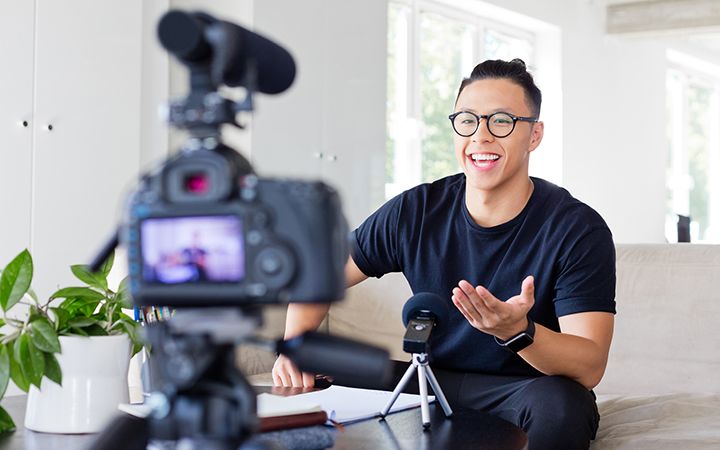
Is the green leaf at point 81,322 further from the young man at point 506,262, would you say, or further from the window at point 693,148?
the window at point 693,148

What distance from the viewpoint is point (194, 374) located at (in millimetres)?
742

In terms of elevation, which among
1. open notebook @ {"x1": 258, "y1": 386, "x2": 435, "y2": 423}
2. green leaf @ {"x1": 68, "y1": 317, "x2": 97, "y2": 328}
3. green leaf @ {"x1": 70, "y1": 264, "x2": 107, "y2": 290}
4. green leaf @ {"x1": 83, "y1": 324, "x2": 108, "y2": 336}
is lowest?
open notebook @ {"x1": 258, "y1": 386, "x2": 435, "y2": 423}

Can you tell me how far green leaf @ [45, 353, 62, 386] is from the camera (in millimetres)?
1445

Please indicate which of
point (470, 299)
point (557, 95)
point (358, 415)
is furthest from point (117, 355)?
point (557, 95)

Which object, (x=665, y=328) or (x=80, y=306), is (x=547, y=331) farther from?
(x=665, y=328)

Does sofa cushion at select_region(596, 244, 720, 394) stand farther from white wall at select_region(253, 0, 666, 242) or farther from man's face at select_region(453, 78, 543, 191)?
white wall at select_region(253, 0, 666, 242)

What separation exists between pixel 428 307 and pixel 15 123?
8.59ft

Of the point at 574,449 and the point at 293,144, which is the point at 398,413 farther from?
the point at 293,144

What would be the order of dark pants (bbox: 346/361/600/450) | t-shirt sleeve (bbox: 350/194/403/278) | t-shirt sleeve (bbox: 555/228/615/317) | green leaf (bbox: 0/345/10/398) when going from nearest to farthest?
green leaf (bbox: 0/345/10/398) → dark pants (bbox: 346/361/600/450) → t-shirt sleeve (bbox: 555/228/615/317) → t-shirt sleeve (bbox: 350/194/403/278)

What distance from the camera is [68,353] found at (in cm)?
149

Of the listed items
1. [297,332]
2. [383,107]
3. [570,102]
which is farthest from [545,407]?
[570,102]

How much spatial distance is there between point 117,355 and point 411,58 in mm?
5506

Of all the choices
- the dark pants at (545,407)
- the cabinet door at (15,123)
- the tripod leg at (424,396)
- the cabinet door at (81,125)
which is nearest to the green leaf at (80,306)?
the tripod leg at (424,396)

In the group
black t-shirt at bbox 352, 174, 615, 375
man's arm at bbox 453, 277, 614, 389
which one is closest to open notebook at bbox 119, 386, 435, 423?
man's arm at bbox 453, 277, 614, 389
